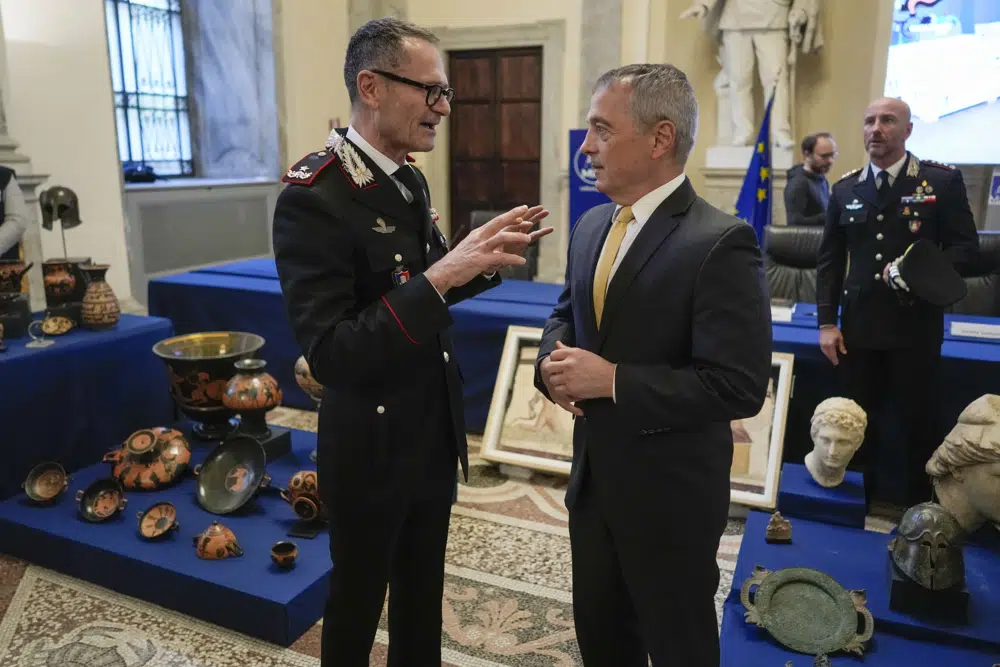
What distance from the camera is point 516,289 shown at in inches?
194

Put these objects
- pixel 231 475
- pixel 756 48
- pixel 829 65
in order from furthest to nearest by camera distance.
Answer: pixel 829 65 → pixel 756 48 → pixel 231 475

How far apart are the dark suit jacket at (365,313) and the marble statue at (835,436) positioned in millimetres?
1675

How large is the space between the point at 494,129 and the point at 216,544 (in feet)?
23.1

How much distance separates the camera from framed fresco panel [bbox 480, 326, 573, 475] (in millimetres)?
3893

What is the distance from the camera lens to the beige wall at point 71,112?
580 centimetres

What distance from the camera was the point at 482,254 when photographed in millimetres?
1570

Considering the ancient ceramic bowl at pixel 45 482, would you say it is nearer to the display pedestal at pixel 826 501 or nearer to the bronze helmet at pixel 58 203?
the bronze helmet at pixel 58 203

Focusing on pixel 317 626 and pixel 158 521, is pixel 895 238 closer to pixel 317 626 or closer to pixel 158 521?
pixel 317 626

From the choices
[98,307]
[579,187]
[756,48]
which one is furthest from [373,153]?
[756,48]

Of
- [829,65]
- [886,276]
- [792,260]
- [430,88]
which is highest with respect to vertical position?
[829,65]

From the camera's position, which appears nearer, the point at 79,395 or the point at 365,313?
the point at 365,313

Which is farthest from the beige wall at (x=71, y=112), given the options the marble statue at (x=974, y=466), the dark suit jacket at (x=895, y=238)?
the marble statue at (x=974, y=466)

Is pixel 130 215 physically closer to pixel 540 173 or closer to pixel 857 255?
pixel 540 173

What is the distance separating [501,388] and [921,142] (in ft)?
19.4
